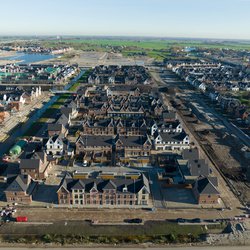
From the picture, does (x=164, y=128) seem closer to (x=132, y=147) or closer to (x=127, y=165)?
(x=132, y=147)

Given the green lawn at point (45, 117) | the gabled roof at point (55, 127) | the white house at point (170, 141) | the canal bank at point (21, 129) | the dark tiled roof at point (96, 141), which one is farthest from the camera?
the green lawn at point (45, 117)

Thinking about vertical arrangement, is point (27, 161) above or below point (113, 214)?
above

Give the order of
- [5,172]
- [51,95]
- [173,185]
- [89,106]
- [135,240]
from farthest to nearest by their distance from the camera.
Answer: [51,95], [89,106], [5,172], [173,185], [135,240]

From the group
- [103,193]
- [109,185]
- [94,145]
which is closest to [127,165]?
[94,145]

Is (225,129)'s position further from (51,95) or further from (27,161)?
(51,95)

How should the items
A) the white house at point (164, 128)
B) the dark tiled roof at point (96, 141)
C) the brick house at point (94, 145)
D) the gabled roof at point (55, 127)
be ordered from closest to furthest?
the brick house at point (94, 145) → the dark tiled roof at point (96, 141) → the gabled roof at point (55, 127) → the white house at point (164, 128)

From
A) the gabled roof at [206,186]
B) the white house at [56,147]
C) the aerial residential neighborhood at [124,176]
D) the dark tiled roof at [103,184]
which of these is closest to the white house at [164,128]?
the aerial residential neighborhood at [124,176]

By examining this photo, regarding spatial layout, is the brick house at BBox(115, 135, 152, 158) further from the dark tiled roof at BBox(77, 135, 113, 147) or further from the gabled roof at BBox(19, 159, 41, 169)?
the gabled roof at BBox(19, 159, 41, 169)

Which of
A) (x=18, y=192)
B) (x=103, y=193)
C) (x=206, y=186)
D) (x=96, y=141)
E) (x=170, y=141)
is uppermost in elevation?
(x=96, y=141)

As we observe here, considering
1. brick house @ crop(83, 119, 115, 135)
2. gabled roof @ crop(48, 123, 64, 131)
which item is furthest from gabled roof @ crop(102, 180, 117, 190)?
gabled roof @ crop(48, 123, 64, 131)

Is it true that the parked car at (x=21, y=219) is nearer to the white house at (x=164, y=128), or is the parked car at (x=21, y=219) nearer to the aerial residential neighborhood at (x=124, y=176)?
the aerial residential neighborhood at (x=124, y=176)

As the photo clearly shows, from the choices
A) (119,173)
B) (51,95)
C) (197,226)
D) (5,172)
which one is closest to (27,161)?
(5,172)
